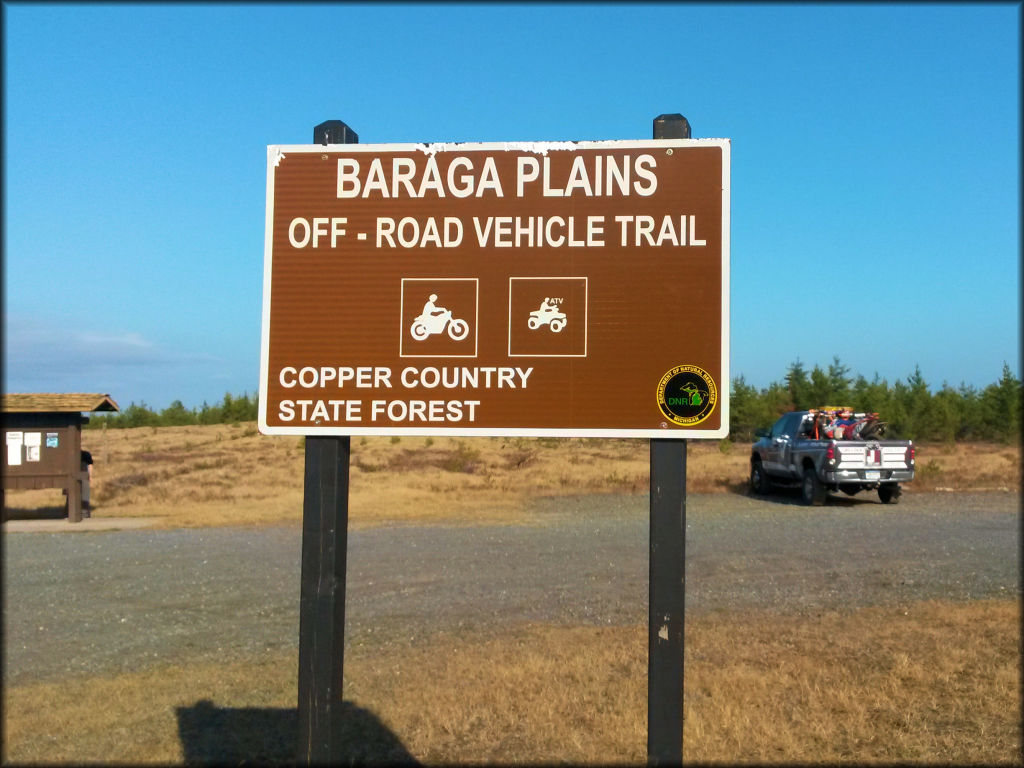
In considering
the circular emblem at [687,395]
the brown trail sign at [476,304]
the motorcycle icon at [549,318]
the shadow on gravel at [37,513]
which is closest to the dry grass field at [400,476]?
the shadow on gravel at [37,513]

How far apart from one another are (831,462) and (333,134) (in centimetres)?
1666

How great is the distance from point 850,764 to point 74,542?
13.0 m

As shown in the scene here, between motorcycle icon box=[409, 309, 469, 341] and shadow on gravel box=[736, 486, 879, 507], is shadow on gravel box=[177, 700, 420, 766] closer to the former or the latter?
motorcycle icon box=[409, 309, 469, 341]

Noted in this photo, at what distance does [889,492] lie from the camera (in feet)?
63.4

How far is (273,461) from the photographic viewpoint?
3256 cm

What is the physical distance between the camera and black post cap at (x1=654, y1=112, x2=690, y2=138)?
11.2ft

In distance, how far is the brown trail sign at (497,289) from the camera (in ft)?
11.0

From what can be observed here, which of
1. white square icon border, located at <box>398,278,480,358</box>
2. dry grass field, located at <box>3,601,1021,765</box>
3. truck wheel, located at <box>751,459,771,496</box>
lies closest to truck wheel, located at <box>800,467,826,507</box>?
truck wheel, located at <box>751,459,771,496</box>

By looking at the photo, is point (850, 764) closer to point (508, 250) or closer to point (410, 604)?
point (508, 250)

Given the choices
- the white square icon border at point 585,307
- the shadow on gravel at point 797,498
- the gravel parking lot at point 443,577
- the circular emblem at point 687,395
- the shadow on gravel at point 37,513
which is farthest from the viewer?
the shadow on gravel at point 797,498

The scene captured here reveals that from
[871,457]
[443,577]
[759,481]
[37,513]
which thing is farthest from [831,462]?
[37,513]

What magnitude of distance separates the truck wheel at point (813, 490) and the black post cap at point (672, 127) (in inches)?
667

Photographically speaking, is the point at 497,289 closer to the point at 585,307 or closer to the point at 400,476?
the point at 585,307

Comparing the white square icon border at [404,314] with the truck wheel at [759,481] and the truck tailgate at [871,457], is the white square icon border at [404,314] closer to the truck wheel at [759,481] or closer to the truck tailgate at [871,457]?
the truck tailgate at [871,457]
